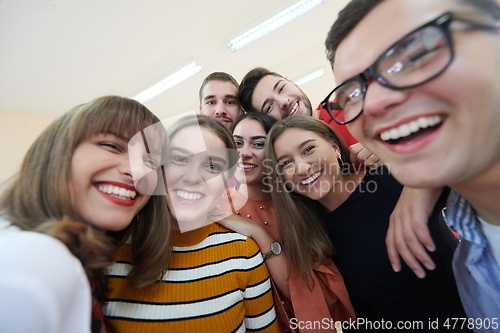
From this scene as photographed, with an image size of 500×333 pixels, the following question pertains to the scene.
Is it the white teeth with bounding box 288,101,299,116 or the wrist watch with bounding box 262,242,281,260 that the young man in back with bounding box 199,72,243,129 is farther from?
the wrist watch with bounding box 262,242,281,260

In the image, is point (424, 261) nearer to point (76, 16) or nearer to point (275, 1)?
point (275, 1)

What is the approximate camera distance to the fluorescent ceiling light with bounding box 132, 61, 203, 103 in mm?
3114

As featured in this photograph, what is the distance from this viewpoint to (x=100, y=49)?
2.42 meters

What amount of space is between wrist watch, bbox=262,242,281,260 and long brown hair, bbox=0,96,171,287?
47 centimetres

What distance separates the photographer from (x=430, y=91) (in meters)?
0.44

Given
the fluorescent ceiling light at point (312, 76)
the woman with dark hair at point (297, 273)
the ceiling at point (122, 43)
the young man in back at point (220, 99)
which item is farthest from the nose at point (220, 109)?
the fluorescent ceiling light at point (312, 76)

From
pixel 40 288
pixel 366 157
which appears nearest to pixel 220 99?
pixel 366 157

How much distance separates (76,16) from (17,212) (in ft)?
8.08

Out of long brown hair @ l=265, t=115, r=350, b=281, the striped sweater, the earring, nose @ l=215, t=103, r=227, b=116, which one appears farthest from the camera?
nose @ l=215, t=103, r=227, b=116

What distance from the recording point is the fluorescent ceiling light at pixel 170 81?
123 inches

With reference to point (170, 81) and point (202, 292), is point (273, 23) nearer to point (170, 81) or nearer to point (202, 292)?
point (170, 81)

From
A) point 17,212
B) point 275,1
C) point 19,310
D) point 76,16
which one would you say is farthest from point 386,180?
point 76,16

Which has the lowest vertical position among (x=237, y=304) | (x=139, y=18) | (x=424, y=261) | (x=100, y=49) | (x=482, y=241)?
(x=237, y=304)

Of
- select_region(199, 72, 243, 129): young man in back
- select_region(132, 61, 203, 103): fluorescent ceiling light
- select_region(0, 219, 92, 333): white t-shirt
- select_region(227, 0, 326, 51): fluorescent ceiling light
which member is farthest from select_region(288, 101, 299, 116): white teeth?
select_region(132, 61, 203, 103): fluorescent ceiling light
